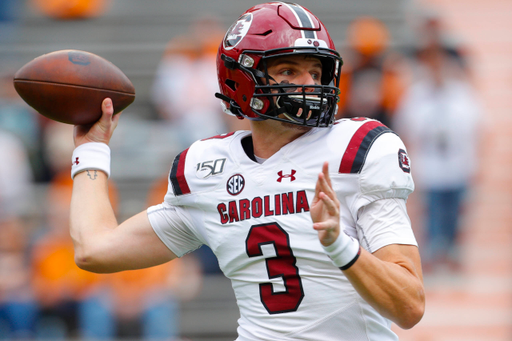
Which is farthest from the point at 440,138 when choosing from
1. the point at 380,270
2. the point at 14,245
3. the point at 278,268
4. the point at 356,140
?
the point at 380,270

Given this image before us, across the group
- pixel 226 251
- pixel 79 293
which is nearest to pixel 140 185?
pixel 79 293

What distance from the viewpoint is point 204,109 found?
639 centimetres

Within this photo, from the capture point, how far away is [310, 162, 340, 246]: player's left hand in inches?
71.7

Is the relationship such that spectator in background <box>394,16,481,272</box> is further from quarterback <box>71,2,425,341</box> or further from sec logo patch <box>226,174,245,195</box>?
sec logo patch <box>226,174,245,195</box>

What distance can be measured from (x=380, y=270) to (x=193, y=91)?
4.81m

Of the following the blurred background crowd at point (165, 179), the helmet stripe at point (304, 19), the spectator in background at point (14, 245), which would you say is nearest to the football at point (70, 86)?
the helmet stripe at point (304, 19)

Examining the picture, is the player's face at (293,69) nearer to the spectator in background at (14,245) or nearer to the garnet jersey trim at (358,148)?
the garnet jersey trim at (358,148)

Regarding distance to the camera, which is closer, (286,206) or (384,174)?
(384,174)

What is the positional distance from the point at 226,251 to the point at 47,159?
15.4 feet

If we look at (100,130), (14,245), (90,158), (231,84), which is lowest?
(14,245)

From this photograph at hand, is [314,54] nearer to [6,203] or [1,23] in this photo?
[6,203]

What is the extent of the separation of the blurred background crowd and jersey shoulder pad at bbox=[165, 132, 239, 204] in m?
3.33

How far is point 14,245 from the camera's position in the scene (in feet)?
19.6

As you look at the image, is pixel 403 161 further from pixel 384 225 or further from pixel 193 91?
pixel 193 91
